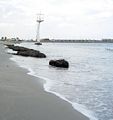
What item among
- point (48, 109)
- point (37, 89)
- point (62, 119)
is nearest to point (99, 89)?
point (37, 89)

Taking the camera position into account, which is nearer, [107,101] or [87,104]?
[87,104]

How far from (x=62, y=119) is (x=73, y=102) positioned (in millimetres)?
3450

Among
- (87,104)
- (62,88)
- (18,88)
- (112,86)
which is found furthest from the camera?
(112,86)

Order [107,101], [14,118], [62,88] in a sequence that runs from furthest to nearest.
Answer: [62,88] < [107,101] < [14,118]

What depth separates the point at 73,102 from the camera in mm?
14391

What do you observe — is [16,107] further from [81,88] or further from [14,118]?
[81,88]

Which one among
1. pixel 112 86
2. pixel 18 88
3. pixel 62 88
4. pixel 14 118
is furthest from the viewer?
pixel 112 86

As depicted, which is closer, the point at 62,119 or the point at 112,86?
the point at 62,119

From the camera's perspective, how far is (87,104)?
14.2 meters

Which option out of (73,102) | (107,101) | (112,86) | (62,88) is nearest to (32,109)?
(73,102)

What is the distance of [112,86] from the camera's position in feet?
66.2

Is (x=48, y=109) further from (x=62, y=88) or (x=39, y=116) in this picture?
(x=62, y=88)

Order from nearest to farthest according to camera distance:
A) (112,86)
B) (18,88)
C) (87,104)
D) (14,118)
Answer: (14,118)
(87,104)
(18,88)
(112,86)

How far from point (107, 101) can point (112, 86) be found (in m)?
5.16
